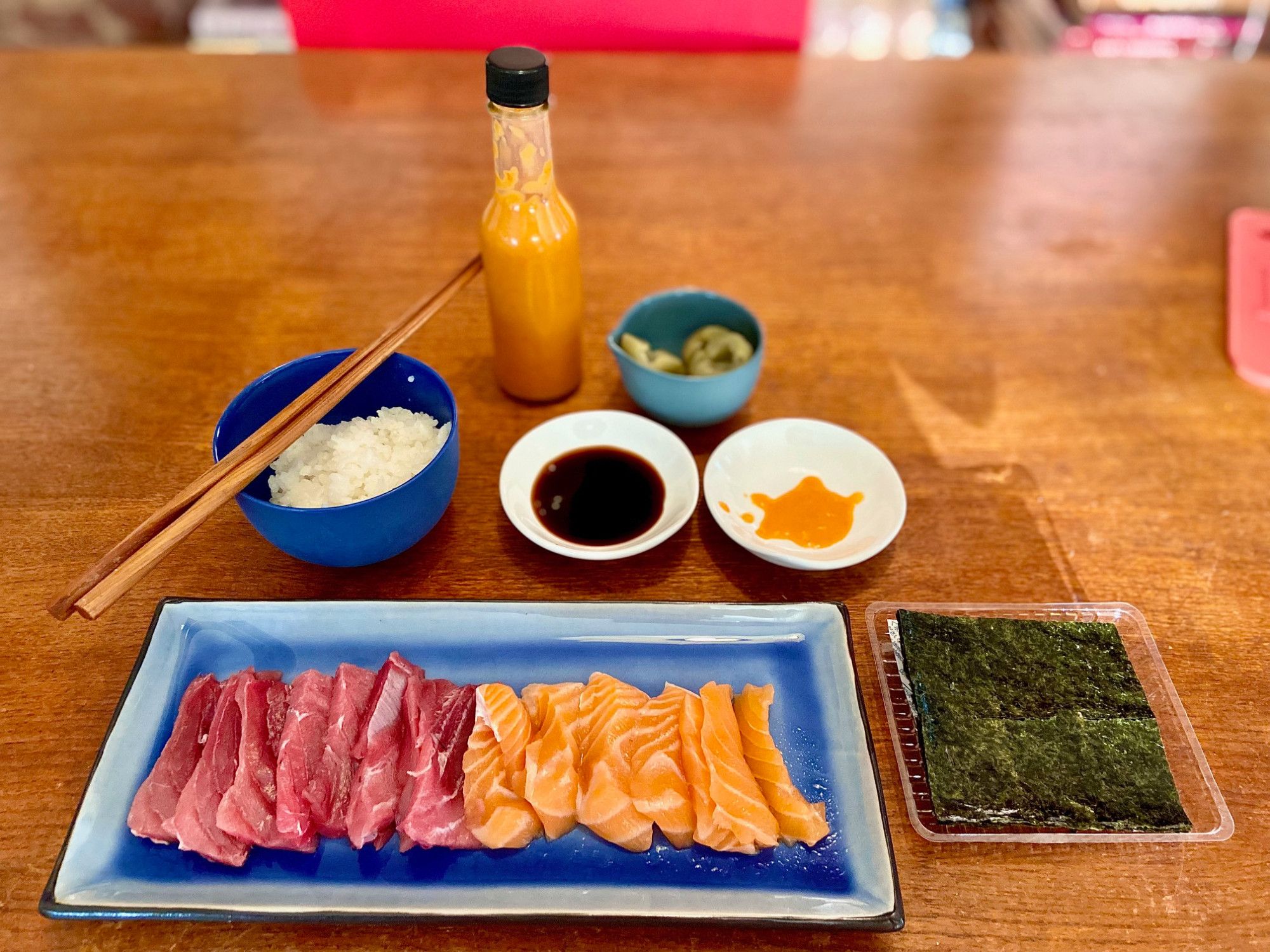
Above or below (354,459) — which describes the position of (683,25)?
above

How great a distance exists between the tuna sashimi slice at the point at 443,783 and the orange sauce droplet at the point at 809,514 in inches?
25.0

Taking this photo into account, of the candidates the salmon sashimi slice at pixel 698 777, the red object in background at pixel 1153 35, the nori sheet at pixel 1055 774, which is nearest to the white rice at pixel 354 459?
the salmon sashimi slice at pixel 698 777

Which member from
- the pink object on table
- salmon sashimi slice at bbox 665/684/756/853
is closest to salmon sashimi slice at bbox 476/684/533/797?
salmon sashimi slice at bbox 665/684/756/853

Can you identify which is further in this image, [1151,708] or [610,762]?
[1151,708]

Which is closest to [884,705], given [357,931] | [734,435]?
[734,435]

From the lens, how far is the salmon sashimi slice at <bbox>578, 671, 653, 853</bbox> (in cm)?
106

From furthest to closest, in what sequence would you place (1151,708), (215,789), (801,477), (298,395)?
(801,477) → (298,395) → (1151,708) → (215,789)

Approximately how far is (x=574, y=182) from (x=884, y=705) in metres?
1.76

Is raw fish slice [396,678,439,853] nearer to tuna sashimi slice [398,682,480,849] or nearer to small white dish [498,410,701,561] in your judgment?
tuna sashimi slice [398,682,480,849]

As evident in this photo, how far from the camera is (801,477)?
1.57m

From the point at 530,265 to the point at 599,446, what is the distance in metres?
0.38

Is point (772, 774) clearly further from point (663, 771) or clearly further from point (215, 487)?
point (215, 487)

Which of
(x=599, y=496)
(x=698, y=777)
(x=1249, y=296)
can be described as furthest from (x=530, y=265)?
(x=1249, y=296)

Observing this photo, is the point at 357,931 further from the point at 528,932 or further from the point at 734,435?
the point at 734,435
